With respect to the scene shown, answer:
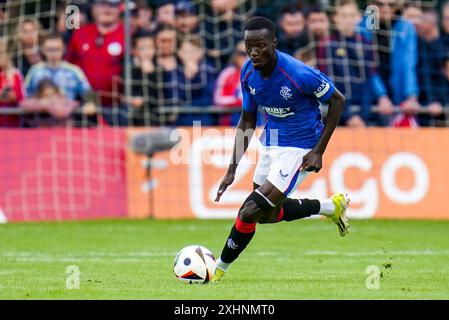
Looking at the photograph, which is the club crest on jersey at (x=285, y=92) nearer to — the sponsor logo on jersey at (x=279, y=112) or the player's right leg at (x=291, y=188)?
the sponsor logo on jersey at (x=279, y=112)

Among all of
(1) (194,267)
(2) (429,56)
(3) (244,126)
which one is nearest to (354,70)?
(2) (429,56)

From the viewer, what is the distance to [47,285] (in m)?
9.07

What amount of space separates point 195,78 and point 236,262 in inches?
242

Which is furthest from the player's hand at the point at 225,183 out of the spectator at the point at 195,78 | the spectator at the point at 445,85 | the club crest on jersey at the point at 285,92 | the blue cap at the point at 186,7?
the spectator at the point at 445,85

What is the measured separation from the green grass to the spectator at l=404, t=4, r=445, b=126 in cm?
245

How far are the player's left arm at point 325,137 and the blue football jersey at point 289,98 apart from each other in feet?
0.25

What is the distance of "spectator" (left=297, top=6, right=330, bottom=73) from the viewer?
17.3 meters

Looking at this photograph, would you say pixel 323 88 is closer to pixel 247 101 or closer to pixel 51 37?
pixel 247 101

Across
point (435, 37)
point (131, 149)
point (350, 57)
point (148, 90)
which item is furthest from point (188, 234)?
point (435, 37)

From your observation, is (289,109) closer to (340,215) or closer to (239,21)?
(340,215)

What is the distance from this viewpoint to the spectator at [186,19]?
17.5 meters

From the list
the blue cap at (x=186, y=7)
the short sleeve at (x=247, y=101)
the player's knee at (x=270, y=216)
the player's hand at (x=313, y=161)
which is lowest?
the player's knee at (x=270, y=216)

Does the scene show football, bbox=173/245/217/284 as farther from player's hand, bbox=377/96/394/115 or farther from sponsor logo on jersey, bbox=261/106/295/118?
player's hand, bbox=377/96/394/115

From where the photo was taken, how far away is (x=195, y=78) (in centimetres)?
1711
